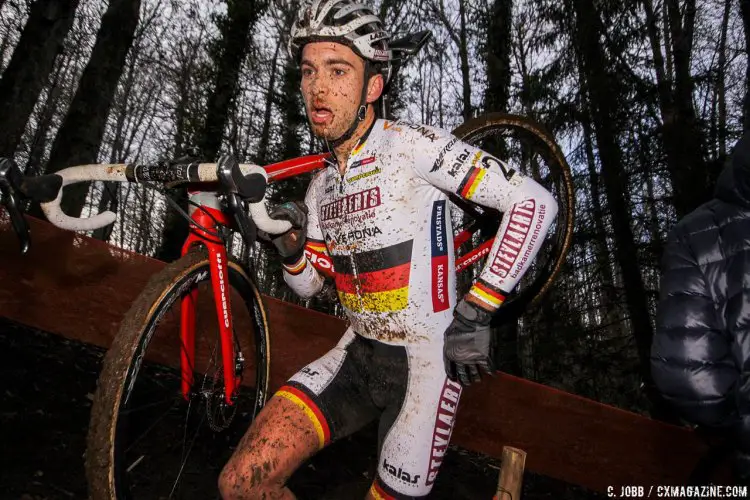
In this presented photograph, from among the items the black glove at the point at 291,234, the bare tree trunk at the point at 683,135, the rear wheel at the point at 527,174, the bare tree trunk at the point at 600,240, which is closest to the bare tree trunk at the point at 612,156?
the bare tree trunk at the point at 600,240

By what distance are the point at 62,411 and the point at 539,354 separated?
8.03 meters

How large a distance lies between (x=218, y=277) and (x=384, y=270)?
104 cm

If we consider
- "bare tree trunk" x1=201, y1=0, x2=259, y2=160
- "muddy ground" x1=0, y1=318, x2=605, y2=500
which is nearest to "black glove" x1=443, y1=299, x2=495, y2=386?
"muddy ground" x1=0, y1=318, x2=605, y2=500

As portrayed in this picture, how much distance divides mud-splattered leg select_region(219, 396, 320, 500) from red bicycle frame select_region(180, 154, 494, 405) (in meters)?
0.69

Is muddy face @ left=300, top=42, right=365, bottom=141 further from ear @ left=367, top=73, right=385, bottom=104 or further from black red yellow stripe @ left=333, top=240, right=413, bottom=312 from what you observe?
black red yellow stripe @ left=333, top=240, right=413, bottom=312

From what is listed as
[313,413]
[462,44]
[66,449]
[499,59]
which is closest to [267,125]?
[462,44]

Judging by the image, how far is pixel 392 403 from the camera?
2322 mm

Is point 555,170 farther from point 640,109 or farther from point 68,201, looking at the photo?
point 640,109

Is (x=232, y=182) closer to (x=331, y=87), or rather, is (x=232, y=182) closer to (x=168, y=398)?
Answer: (x=331, y=87)

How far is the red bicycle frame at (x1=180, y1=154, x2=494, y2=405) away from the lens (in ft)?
8.74

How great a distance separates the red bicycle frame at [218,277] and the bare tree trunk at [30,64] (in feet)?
17.6

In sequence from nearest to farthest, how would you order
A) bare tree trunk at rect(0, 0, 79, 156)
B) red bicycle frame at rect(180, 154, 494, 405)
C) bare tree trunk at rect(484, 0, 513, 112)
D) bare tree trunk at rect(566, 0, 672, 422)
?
1. red bicycle frame at rect(180, 154, 494, 405)
2. bare tree trunk at rect(0, 0, 79, 156)
3. bare tree trunk at rect(566, 0, 672, 422)
4. bare tree trunk at rect(484, 0, 513, 112)

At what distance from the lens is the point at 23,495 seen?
9.29ft

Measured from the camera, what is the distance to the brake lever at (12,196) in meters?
2.00
